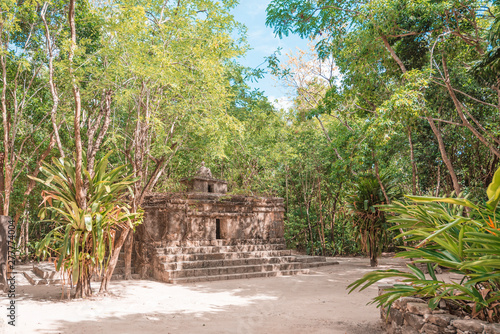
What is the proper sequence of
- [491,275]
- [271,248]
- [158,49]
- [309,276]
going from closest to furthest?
[491,275]
[158,49]
[309,276]
[271,248]

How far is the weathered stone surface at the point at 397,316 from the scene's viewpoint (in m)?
3.42

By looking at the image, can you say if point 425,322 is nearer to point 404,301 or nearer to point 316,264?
point 404,301

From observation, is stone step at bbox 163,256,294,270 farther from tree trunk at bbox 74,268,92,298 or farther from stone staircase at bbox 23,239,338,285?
tree trunk at bbox 74,268,92,298

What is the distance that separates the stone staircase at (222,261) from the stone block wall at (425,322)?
516 cm

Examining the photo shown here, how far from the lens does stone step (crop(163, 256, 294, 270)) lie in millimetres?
8103

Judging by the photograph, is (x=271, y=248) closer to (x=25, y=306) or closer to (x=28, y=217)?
(x=25, y=306)

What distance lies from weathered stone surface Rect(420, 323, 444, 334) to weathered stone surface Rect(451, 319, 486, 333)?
0.14 metres

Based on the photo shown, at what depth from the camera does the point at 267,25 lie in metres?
7.07

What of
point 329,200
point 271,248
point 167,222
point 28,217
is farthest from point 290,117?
point 28,217

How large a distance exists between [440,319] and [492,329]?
47 cm

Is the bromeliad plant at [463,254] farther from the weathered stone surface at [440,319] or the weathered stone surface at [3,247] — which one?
the weathered stone surface at [3,247]

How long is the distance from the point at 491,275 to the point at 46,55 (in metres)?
9.90

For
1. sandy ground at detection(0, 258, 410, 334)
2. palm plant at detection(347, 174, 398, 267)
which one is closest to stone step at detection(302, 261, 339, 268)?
palm plant at detection(347, 174, 398, 267)

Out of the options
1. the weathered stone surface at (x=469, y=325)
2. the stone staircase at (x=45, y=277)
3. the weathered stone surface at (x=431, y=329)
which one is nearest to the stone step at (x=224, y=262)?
the stone staircase at (x=45, y=277)
